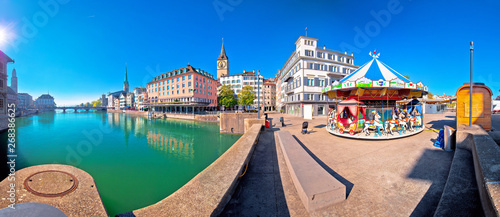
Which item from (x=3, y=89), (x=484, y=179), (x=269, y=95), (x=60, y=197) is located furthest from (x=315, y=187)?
(x=269, y=95)

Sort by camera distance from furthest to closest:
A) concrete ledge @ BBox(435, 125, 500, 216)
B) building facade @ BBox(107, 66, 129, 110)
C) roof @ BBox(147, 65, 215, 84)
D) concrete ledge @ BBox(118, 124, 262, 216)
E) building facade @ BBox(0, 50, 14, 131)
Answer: building facade @ BBox(107, 66, 129, 110) < roof @ BBox(147, 65, 215, 84) < building facade @ BBox(0, 50, 14, 131) < concrete ledge @ BBox(118, 124, 262, 216) < concrete ledge @ BBox(435, 125, 500, 216)

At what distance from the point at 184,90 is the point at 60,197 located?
50380 millimetres

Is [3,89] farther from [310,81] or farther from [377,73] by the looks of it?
[310,81]

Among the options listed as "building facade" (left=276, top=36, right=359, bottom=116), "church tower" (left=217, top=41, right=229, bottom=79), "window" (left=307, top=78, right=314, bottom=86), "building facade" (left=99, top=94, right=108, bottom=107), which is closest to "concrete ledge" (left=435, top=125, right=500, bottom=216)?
"building facade" (left=276, top=36, right=359, bottom=116)

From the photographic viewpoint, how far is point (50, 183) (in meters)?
3.99

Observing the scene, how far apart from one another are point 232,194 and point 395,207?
11.5 feet

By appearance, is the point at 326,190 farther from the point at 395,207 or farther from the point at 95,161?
the point at 95,161

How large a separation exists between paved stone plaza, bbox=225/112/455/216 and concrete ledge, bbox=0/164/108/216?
10.8 ft

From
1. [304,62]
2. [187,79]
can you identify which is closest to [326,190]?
[304,62]

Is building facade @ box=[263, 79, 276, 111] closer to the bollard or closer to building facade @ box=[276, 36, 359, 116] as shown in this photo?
building facade @ box=[276, 36, 359, 116]

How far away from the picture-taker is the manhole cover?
12.5 feet

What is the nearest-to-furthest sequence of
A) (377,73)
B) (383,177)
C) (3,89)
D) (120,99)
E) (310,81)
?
(383,177) → (377,73) → (3,89) → (310,81) → (120,99)

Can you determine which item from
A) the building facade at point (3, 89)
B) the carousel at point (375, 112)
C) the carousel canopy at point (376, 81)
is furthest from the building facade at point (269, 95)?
the building facade at point (3, 89)

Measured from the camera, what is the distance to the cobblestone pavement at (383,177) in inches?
129
